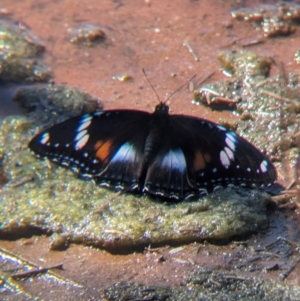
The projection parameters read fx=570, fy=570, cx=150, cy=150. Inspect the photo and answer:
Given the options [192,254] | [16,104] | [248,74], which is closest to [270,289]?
[192,254]

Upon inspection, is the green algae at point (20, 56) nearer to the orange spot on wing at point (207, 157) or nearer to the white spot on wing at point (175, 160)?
the white spot on wing at point (175, 160)

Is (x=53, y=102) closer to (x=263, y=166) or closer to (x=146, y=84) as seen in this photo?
(x=146, y=84)

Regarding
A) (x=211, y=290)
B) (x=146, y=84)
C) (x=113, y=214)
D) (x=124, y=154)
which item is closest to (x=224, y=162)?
(x=124, y=154)

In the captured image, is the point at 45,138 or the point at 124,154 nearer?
the point at 124,154

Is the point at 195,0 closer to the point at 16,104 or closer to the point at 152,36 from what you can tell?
the point at 152,36

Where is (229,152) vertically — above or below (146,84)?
above
